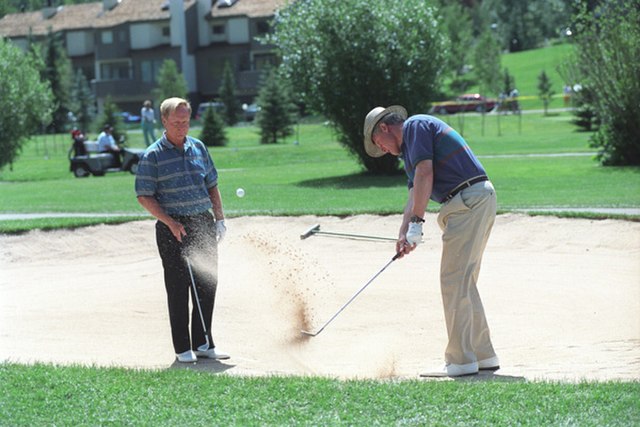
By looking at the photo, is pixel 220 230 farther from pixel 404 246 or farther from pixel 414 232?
pixel 414 232

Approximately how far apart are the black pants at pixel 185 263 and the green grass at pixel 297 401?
123 cm

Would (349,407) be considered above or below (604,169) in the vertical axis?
above

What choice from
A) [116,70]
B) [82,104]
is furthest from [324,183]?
[116,70]

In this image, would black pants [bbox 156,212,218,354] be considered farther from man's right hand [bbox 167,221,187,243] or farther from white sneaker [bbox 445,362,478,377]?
white sneaker [bbox 445,362,478,377]

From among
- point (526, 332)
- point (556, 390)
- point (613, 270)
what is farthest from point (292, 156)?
point (556, 390)

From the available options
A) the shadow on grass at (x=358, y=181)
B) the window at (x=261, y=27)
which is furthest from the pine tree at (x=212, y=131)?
the window at (x=261, y=27)

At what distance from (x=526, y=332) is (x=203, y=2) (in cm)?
7130

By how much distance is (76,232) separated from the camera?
16.1 meters

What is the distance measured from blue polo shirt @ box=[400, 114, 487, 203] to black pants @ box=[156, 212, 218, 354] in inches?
73.8

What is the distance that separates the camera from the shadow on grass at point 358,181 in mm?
25028

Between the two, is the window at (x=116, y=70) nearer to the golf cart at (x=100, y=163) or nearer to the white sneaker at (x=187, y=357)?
the golf cart at (x=100, y=163)

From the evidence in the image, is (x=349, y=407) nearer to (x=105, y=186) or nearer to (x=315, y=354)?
(x=315, y=354)

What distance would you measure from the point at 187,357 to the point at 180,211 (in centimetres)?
125

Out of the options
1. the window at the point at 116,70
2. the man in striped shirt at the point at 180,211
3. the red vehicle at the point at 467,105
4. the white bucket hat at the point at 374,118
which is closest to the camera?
the white bucket hat at the point at 374,118
